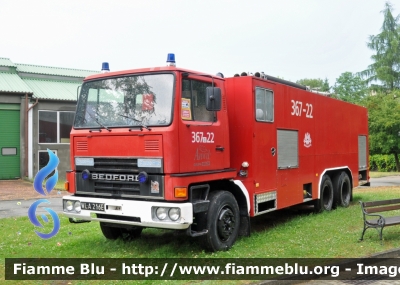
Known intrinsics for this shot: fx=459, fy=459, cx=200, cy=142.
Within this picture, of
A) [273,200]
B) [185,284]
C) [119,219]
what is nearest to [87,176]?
[119,219]

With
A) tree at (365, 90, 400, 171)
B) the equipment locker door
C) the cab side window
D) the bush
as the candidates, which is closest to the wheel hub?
the equipment locker door

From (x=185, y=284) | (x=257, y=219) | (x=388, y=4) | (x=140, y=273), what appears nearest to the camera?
(x=185, y=284)

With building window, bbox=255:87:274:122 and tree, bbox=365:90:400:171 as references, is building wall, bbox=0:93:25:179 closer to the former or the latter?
building window, bbox=255:87:274:122

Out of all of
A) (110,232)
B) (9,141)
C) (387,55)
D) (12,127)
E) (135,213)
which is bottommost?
(110,232)

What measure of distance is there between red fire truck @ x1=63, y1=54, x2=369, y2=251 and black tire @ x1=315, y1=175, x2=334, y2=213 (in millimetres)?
2248

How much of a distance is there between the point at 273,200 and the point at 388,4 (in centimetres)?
4656

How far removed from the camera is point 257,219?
1098cm

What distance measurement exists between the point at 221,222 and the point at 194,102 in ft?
6.49

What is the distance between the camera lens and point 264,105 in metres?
8.73

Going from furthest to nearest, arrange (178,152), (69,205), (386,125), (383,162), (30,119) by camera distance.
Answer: (383,162)
(386,125)
(30,119)
(69,205)
(178,152)

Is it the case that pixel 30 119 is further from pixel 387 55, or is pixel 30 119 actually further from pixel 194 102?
pixel 387 55

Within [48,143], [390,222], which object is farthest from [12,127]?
[390,222]

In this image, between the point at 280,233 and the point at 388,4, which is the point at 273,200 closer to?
the point at 280,233

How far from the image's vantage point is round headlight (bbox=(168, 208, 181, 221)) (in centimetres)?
646
